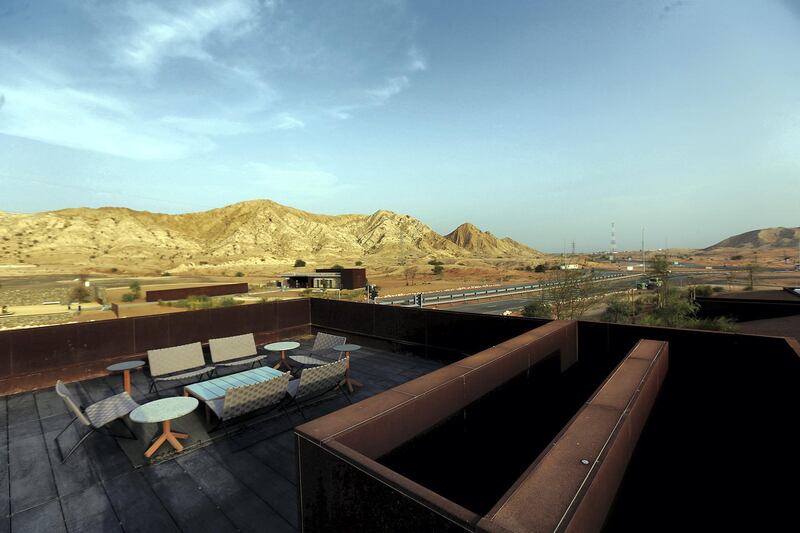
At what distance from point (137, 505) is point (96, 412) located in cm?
176

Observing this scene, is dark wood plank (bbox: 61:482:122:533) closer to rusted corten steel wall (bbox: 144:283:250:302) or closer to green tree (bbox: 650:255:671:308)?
green tree (bbox: 650:255:671:308)

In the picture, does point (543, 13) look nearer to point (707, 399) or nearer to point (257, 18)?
point (257, 18)

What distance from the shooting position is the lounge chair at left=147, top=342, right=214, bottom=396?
19.3ft

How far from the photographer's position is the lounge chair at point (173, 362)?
5.89m

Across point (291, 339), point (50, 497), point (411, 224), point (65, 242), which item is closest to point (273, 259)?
point (65, 242)

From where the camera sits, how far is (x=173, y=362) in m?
Result: 6.18

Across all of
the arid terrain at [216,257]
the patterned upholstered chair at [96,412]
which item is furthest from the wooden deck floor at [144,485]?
the arid terrain at [216,257]

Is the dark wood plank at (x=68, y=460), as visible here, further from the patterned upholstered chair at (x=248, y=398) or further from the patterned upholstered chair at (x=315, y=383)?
the patterned upholstered chair at (x=315, y=383)

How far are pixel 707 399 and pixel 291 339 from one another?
844 cm

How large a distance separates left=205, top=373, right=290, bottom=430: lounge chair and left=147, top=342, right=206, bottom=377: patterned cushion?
6.96ft

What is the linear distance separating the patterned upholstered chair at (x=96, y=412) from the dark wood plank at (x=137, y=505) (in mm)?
739

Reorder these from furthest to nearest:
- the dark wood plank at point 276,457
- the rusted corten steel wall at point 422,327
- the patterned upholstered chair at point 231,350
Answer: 1. the patterned upholstered chair at point 231,350
2. the rusted corten steel wall at point 422,327
3. the dark wood plank at point 276,457

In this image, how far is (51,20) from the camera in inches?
586

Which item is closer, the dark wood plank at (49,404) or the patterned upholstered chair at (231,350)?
the dark wood plank at (49,404)
